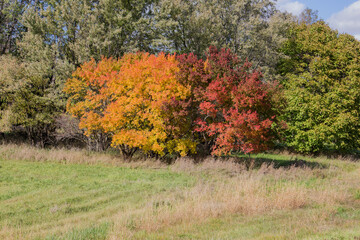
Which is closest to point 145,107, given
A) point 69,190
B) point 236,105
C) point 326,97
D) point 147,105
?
point 147,105

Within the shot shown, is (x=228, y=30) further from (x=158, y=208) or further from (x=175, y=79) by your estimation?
(x=158, y=208)

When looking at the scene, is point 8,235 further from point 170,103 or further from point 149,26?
point 149,26

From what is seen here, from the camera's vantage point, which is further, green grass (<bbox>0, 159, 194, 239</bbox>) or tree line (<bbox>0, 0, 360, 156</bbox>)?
tree line (<bbox>0, 0, 360, 156</bbox>)

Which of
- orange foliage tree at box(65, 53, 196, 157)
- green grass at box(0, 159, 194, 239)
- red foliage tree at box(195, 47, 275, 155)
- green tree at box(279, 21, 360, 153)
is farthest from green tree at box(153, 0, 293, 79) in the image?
green grass at box(0, 159, 194, 239)

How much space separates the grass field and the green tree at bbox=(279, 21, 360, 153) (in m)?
12.2

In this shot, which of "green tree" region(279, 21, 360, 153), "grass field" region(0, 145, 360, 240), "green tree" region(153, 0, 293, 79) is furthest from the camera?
"green tree" region(153, 0, 293, 79)

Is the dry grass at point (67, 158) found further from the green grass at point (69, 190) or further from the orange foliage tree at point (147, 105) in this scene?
the orange foliage tree at point (147, 105)

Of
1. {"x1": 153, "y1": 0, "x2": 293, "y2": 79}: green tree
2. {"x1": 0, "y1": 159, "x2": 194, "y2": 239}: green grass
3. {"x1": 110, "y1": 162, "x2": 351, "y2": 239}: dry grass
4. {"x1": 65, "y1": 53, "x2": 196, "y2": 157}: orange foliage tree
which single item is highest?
{"x1": 153, "y1": 0, "x2": 293, "y2": 79}: green tree

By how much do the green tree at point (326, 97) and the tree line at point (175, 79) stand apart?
4.1 inches

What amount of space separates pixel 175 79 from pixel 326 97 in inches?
Answer: 626

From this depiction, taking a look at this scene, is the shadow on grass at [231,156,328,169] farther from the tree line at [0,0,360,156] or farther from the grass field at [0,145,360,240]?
the grass field at [0,145,360,240]

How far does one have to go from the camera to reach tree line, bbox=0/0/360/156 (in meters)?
17.0

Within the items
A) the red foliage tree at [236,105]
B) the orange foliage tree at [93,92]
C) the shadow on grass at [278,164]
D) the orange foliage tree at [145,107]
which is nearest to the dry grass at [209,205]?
the red foliage tree at [236,105]

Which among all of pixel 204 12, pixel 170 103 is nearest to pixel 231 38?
pixel 204 12
